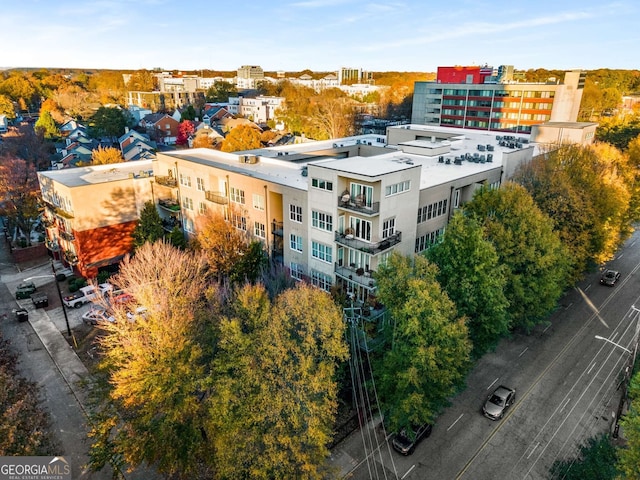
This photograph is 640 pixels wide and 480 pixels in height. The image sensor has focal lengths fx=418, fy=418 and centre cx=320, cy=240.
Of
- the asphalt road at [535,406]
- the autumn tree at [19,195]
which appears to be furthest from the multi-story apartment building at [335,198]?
the autumn tree at [19,195]

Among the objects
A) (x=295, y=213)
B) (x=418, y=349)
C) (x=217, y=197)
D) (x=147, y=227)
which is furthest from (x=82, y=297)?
(x=418, y=349)

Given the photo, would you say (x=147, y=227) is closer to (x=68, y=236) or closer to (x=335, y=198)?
(x=68, y=236)

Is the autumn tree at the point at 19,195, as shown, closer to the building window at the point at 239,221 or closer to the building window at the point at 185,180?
the building window at the point at 185,180

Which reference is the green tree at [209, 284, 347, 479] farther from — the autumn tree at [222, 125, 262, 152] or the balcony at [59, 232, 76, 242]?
the autumn tree at [222, 125, 262, 152]

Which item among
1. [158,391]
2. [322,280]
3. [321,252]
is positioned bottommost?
[322,280]

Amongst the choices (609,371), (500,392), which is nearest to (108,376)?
(500,392)

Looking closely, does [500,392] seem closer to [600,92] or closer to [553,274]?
[553,274]
